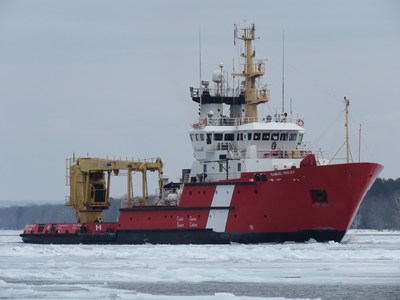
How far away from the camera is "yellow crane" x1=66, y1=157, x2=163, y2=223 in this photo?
58250 millimetres

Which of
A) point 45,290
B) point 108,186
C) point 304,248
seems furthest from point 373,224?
point 45,290

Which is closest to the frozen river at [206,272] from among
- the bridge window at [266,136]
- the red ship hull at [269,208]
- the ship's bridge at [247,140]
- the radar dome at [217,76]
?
the red ship hull at [269,208]

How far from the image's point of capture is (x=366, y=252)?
4606 cm

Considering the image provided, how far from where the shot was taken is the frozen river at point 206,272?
33.8m

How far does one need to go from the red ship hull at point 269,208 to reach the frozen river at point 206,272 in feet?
2.76

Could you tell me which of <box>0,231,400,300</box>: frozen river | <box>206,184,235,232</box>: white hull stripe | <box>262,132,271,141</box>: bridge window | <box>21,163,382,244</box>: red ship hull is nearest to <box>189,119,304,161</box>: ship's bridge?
<box>262,132,271,141</box>: bridge window

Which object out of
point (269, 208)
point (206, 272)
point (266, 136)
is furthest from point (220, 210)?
point (206, 272)

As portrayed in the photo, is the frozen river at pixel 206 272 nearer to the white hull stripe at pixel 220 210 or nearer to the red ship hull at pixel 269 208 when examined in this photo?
the red ship hull at pixel 269 208

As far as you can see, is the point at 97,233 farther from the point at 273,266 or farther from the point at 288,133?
the point at 273,266

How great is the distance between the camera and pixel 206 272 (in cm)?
3903

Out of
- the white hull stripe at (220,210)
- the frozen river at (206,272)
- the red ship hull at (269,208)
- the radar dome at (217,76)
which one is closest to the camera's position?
the frozen river at (206,272)

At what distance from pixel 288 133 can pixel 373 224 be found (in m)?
51.2

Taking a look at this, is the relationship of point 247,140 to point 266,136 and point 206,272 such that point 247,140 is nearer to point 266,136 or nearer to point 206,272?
point 266,136

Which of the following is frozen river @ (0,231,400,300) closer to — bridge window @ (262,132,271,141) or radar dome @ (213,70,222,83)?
bridge window @ (262,132,271,141)
